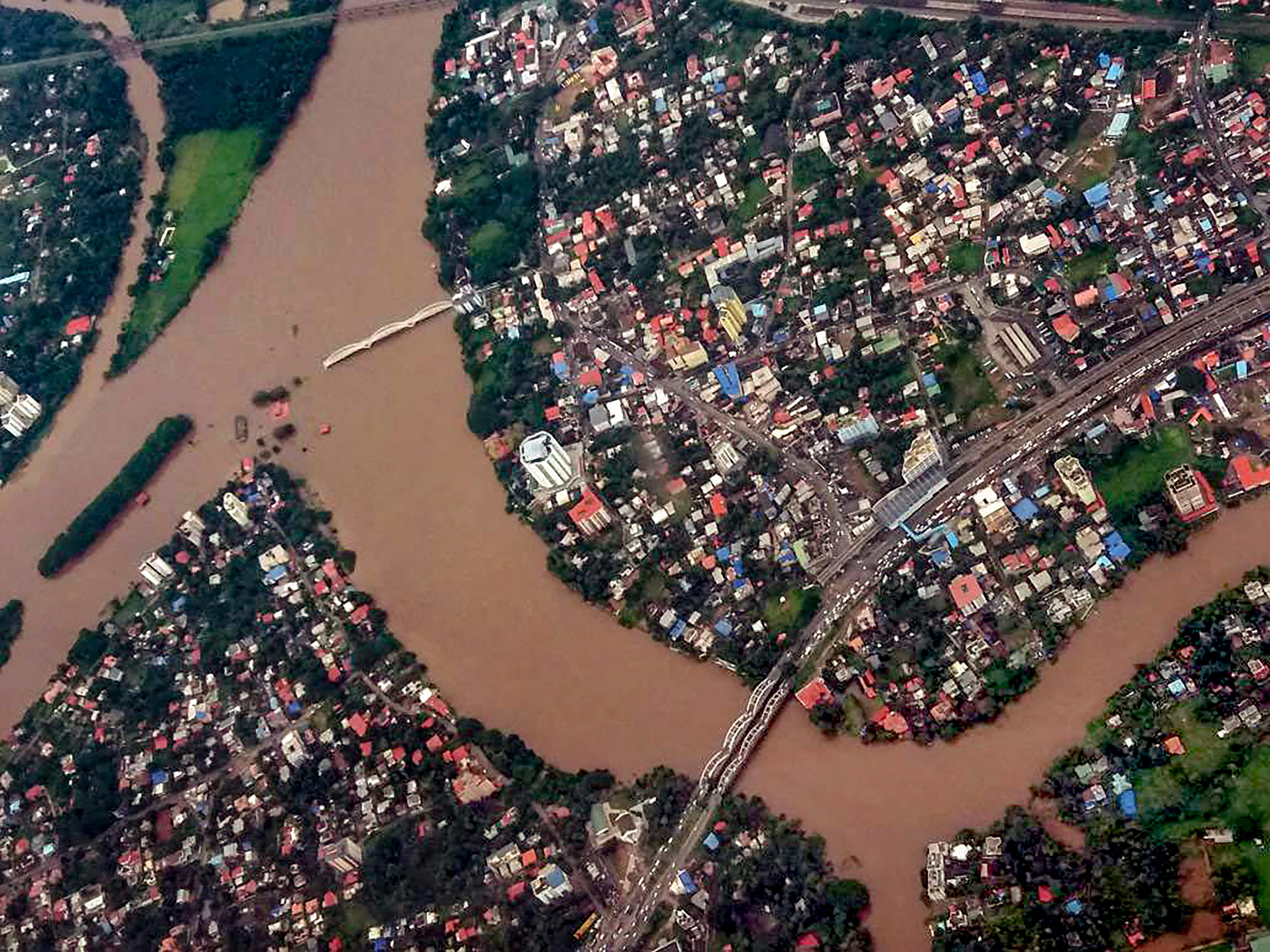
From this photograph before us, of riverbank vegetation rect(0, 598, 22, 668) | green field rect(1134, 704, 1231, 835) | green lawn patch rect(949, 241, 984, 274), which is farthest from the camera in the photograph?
riverbank vegetation rect(0, 598, 22, 668)

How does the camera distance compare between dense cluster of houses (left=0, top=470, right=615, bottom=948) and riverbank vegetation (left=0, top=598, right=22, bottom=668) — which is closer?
dense cluster of houses (left=0, top=470, right=615, bottom=948)

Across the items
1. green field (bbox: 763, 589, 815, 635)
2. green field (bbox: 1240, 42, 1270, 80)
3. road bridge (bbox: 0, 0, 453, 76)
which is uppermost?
green field (bbox: 1240, 42, 1270, 80)

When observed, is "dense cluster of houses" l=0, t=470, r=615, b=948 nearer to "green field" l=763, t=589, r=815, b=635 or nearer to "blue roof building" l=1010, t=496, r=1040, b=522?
"green field" l=763, t=589, r=815, b=635

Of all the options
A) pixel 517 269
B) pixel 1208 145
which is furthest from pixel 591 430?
pixel 1208 145

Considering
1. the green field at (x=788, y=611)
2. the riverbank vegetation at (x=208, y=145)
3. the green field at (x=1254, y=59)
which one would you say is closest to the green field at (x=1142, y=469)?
the green field at (x=788, y=611)

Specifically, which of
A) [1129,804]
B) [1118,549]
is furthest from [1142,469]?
[1129,804]

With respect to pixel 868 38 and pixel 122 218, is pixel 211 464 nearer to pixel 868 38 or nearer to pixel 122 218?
pixel 122 218

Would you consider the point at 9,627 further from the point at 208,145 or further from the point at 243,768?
the point at 208,145

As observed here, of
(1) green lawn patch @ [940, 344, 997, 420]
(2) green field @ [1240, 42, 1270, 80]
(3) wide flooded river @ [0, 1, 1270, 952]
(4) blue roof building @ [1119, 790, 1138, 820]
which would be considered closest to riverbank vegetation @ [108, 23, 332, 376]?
(3) wide flooded river @ [0, 1, 1270, 952]
